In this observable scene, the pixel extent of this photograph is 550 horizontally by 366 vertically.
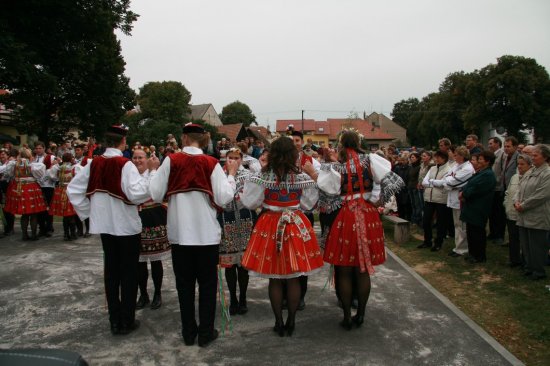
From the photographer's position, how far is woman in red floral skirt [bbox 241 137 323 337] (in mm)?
3953

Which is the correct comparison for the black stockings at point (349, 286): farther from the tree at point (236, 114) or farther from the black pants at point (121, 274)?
the tree at point (236, 114)

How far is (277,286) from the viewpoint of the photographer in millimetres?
4082

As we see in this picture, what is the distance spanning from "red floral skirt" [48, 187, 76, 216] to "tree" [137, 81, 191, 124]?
45.7 metres


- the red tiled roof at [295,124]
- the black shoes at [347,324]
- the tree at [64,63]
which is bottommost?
the black shoes at [347,324]

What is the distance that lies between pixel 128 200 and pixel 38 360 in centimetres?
243

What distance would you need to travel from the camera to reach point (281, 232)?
395 centimetres

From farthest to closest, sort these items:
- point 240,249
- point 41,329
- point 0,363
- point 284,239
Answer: point 240,249
point 41,329
point 284,239
point 0,363

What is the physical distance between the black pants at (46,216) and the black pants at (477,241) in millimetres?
8938

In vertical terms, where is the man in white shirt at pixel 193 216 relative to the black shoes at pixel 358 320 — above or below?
above

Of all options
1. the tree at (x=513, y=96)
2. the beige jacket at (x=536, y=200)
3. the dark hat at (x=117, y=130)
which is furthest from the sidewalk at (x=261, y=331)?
the tree at (x=513, y=96)

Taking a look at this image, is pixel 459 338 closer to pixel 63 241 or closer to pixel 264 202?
pixel 264 202

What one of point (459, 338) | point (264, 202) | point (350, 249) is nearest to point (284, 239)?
point (264, 202)

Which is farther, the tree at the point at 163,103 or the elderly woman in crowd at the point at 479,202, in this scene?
the tree at the point at 163,103

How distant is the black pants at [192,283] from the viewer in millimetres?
3906
